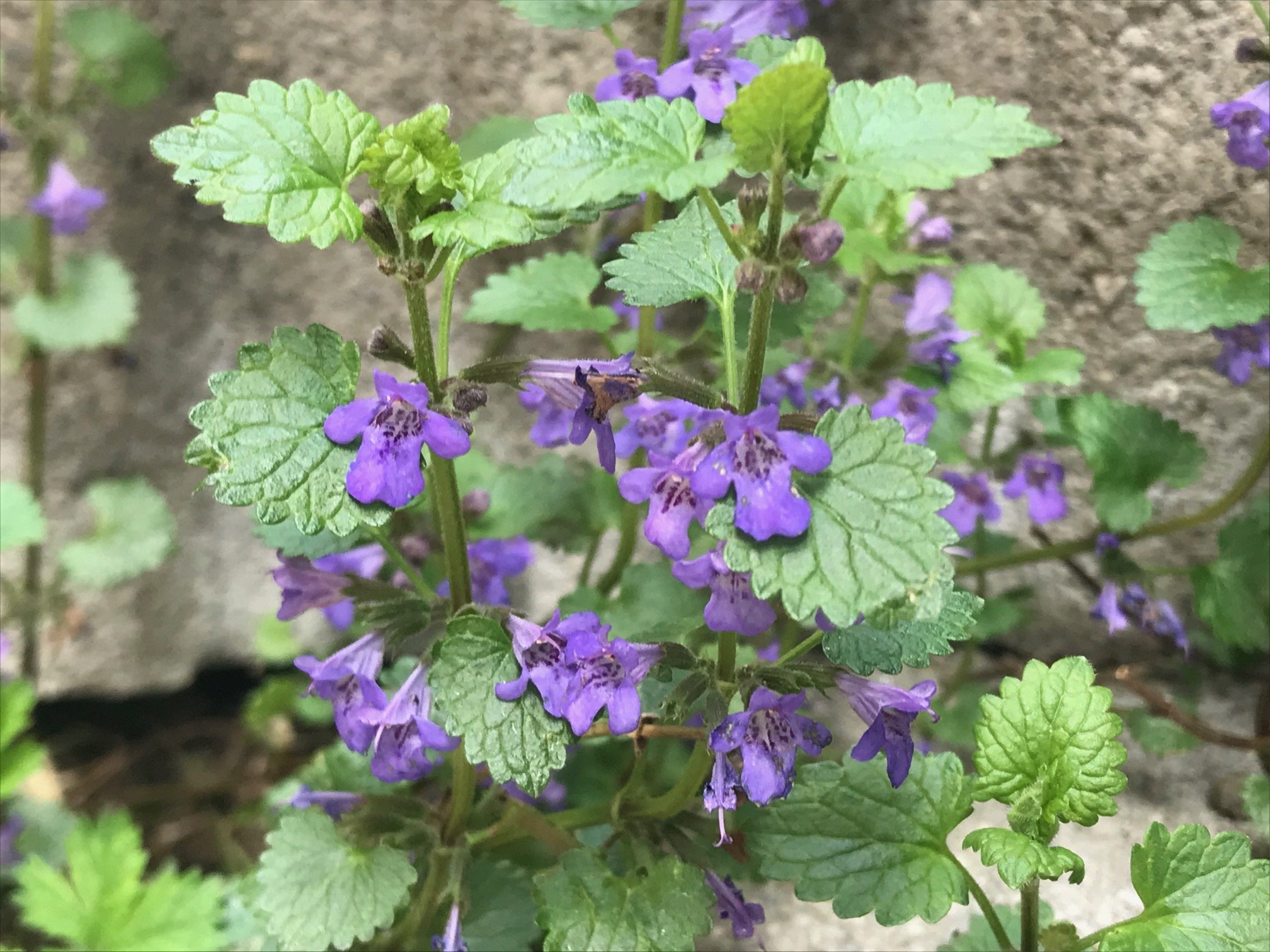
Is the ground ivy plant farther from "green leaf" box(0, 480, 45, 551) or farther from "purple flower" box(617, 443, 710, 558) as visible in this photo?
"green leaf" box(0, 480, 45, 551)

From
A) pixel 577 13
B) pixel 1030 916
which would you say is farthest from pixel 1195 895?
pixel 577 13

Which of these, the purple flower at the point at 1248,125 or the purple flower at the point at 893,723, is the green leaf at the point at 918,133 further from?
the purple flower at the point at 1248,125

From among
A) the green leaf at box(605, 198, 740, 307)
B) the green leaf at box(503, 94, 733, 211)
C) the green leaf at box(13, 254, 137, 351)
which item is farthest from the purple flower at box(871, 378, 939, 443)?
the green leaf at box(13, 254, 137, 351)

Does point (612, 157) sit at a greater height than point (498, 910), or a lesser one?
greater

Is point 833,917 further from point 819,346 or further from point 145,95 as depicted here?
point 145,95

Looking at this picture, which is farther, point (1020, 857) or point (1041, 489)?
point (1041, 489)

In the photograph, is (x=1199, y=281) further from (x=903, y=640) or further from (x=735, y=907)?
(x=735, y=907)
